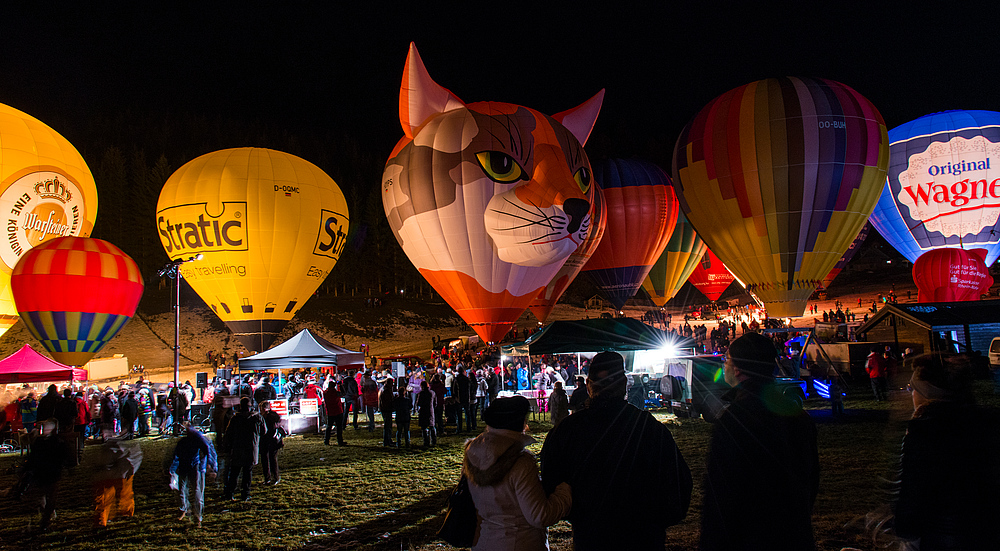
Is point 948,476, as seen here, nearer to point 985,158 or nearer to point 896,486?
point 896,486

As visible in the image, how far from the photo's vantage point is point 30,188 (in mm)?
15992

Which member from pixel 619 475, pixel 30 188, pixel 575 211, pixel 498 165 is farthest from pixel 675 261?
pixel 619 475

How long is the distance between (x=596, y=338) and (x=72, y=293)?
48.4 feet

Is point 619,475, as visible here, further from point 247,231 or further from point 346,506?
point 247,231

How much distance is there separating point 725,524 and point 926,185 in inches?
888

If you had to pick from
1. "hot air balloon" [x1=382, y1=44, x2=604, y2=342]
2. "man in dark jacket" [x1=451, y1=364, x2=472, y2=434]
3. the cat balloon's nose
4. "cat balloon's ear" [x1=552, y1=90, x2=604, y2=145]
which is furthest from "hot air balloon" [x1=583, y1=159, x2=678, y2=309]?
"man in dark jacket" [x1=451, y1=364, x2=472, y2=434]

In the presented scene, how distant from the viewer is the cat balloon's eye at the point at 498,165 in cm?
1252

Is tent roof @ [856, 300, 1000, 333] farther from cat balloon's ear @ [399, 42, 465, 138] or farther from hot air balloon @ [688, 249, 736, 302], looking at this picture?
cat balloon's ear @ [399, 42, 465, 138]

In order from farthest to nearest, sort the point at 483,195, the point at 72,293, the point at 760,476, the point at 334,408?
1. the point at 72,293
2. the point at 483,195
3. the point at 334,408
4. the point at 760,476

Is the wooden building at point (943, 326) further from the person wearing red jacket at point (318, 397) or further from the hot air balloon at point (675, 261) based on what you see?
the person wearing red jacket at point (318, 397)

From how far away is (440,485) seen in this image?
23.4ft

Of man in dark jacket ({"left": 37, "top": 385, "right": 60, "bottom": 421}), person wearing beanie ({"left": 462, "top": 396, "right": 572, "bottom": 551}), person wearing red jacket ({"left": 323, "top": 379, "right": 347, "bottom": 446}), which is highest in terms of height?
person wearing beanie ({"left": 462, "top": 396, "right": 572, "bottom": 551})

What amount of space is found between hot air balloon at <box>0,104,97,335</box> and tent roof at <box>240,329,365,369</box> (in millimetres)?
8838

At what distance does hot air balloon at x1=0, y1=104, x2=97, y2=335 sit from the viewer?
50.8ft
